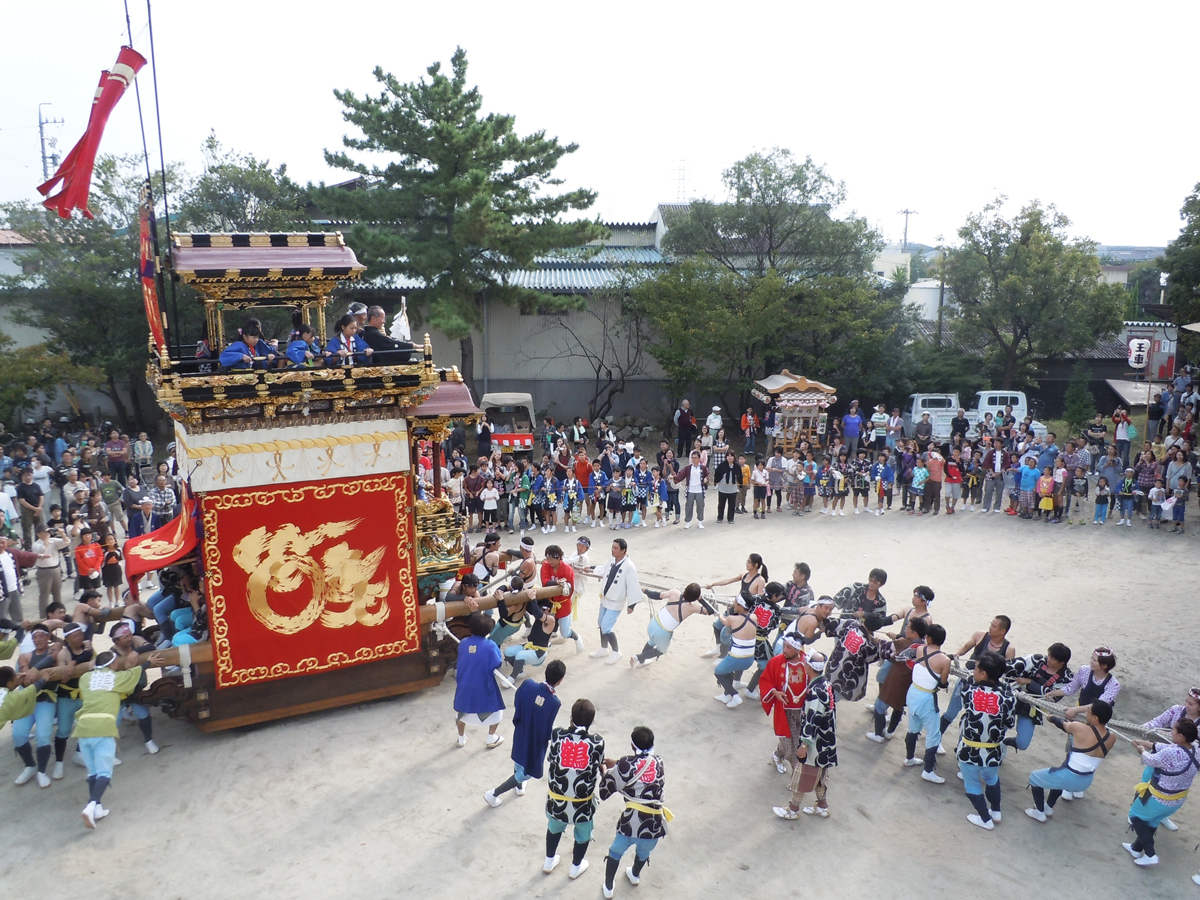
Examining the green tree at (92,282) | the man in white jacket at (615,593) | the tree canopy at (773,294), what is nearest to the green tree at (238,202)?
the green tree at (92,282)

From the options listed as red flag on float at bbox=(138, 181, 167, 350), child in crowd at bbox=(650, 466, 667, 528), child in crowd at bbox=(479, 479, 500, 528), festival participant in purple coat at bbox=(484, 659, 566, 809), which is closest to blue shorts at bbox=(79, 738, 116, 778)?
festival participant in purple coat at bbox=(484, 659, 566, 809)

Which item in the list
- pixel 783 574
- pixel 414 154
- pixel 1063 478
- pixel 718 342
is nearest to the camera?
pixel 783 574

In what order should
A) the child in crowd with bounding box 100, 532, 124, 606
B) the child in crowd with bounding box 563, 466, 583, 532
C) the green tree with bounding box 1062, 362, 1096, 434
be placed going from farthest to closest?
1. the green tree with bounding box 1062, 362, 1096, 434
2. the child in crowd with bounding box 563, 466, 583, 532
3. the child in crowd with bounding box 100, 532, 124, 606

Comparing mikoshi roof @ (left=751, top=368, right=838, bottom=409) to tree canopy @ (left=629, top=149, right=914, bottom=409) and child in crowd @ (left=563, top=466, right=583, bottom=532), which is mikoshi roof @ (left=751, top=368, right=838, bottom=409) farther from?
child in crowd @ (left=563, top=466, right=583, bottom=532)

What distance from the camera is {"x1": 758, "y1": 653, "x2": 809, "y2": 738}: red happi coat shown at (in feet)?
25.5

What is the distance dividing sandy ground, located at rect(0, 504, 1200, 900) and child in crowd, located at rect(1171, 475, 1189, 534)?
236 inches

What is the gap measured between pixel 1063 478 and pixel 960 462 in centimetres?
Result: 213

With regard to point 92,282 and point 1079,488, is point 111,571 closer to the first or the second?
point 92,282

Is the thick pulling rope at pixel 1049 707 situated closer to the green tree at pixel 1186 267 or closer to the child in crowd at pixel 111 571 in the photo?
the child in crowd at pixel 111 571

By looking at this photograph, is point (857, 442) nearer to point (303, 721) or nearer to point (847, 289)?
point (847, 289)

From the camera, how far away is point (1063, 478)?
17.3 metres

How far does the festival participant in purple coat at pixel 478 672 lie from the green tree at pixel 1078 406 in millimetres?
24676

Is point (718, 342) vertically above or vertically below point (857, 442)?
above

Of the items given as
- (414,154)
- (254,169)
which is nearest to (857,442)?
(414,154)
